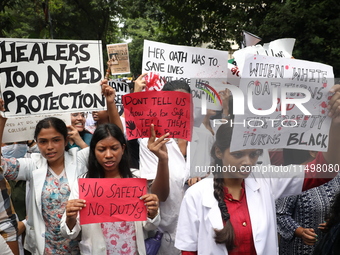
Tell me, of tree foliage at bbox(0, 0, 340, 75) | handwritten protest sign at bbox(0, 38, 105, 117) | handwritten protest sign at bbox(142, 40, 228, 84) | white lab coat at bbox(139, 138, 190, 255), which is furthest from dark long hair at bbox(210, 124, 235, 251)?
tree foliage at bbox(0, 0, 340, 75)

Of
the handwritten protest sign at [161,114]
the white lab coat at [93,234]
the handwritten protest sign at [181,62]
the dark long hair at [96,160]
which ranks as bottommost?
the white lab coat at [93,234]

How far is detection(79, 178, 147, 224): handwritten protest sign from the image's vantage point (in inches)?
115

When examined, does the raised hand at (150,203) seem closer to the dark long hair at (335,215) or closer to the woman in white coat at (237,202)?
the woman in white coat at (237,202)

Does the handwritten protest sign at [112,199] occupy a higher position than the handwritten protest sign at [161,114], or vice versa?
the handwritten protest sign at [161,114]

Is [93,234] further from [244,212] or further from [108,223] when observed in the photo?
[244,212]

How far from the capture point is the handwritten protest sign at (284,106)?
269cm

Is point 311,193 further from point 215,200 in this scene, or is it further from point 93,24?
point 93,24

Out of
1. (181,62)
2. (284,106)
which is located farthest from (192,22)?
(284,106)

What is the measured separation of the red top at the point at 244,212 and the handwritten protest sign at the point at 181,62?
2052 mm

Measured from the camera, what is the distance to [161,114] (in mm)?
3133

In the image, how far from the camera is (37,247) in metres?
3.19

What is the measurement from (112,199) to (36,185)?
635 millimetres

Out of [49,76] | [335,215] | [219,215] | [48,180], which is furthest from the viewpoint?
[49,76]

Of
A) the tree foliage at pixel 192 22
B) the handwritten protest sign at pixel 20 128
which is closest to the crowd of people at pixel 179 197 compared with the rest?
the handwritten protest sign at pixel 20 128
